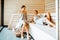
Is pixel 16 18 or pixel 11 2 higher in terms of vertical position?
pixel 11 2

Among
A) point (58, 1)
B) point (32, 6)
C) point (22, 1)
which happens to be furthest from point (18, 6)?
point (58, 1)

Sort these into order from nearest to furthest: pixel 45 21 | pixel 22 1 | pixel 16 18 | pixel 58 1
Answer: pixel 58 1
pixel 45 21
pixel 16 18
pixel 22 1

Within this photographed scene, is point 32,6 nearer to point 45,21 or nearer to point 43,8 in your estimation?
point 43,8

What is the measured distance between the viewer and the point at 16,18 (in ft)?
25.0

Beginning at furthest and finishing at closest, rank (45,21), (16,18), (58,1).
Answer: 1. (16,18)
2. (45,21)
3. (58,1)

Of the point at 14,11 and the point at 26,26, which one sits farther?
the point at 14,11

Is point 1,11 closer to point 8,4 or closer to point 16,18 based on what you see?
point 8,4

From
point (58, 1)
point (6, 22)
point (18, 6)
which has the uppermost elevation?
point (18, 6)

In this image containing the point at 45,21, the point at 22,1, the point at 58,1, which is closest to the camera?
the point at 58,1

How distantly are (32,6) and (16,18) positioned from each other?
1770 mm

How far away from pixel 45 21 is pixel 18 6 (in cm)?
431

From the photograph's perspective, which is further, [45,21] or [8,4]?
[8,4]

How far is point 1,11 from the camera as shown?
344 inches

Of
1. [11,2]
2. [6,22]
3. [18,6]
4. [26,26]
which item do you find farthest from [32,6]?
[26,26]
